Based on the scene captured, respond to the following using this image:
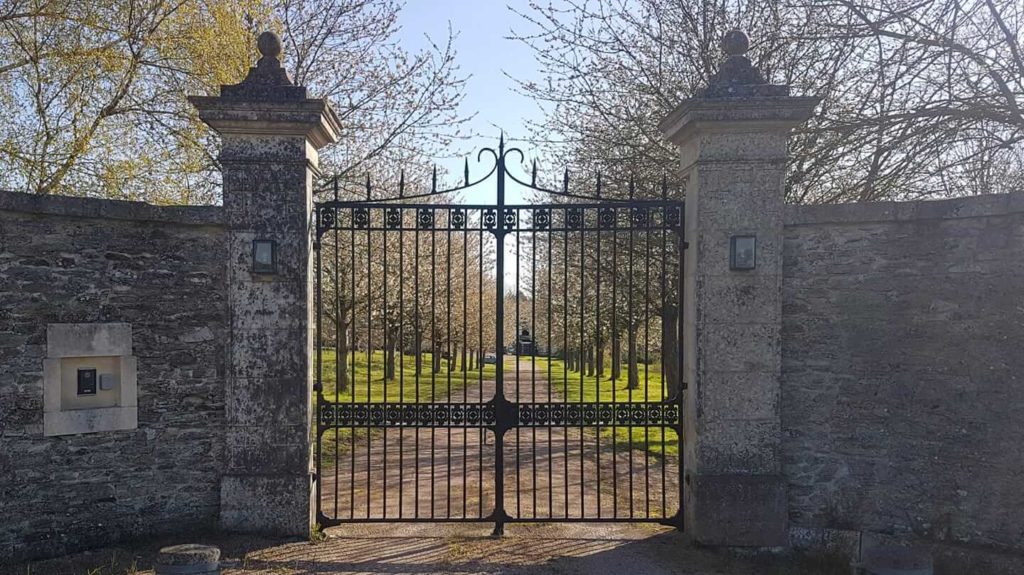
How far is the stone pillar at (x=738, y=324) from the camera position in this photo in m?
4.93

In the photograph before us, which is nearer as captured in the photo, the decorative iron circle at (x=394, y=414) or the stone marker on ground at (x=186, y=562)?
the stone marker on ground at (x=186, y=562)

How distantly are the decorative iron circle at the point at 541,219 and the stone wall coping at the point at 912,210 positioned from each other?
190 cm

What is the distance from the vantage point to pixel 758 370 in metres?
4.96

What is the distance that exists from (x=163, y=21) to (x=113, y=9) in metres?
0.73

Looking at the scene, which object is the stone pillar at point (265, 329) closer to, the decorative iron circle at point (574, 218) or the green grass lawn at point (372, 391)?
the green grass lawn at point (372, 391)

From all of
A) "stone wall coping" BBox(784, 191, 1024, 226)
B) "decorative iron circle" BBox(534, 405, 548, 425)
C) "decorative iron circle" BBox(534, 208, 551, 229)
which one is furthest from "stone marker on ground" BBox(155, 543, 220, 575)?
"stone wall coping" BBox(784, 191, 1024, 226)

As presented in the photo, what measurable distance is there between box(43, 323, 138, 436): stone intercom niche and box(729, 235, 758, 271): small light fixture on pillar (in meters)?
4.71

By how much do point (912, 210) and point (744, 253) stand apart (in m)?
1.25

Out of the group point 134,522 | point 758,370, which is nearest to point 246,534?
point 134,522

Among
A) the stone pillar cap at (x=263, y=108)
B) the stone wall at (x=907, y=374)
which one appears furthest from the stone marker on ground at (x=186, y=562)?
the stone wall at (x=907, y=374)

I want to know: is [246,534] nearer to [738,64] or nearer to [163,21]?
[738,64]

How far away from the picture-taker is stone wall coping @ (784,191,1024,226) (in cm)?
448

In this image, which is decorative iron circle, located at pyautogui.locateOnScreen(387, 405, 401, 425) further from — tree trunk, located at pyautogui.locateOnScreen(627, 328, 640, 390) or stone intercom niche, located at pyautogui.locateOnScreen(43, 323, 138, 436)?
tree trunk, located at pyautogui.locateOnScreen(627, 328, 640, 390)

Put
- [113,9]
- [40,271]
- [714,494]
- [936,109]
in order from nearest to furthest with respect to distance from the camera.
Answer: [40,271] → [714,494] → [936,109] → [113,9]
